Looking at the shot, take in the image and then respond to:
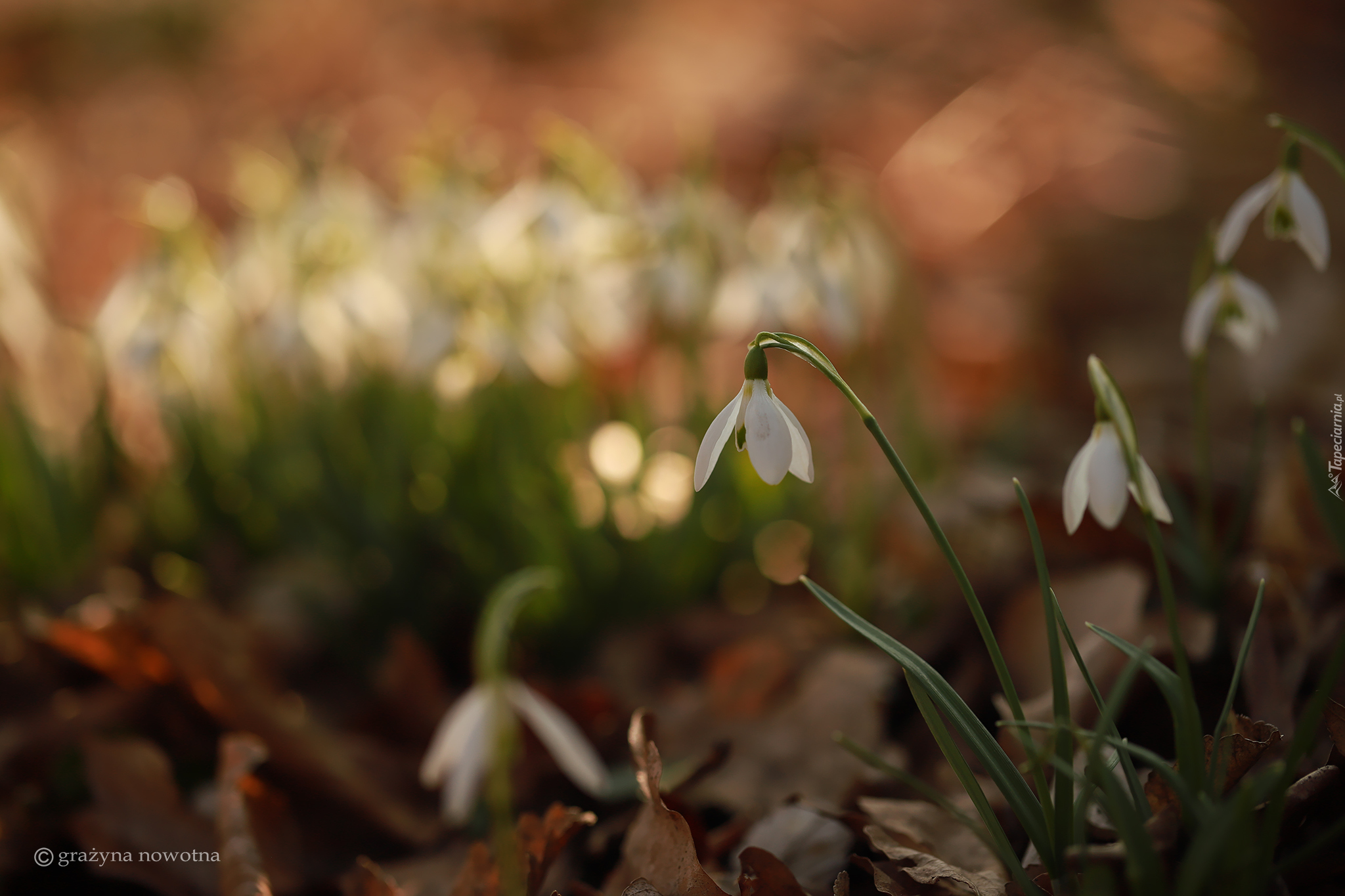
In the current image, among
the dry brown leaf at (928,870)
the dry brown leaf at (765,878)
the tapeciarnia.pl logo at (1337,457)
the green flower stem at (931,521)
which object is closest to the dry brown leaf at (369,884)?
the dry brown leaf at (765,878)

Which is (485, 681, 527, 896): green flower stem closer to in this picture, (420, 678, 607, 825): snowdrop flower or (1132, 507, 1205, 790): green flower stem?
(420, 678, 607, 825): snowdrop flower

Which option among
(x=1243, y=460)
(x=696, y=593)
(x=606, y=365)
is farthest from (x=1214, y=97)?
(x=696, y=593)

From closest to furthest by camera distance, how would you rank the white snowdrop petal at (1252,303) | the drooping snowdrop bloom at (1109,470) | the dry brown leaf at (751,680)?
the drooping snowdrop bloom at (1109,470) < the white snowdrop petal at (1252,303) < the dry brown leaf at (751,680)

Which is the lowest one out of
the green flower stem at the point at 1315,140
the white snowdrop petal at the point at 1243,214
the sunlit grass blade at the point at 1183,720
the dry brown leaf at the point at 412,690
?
the dry brown leaf at the point at 412,690

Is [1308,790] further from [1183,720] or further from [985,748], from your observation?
[985,748]

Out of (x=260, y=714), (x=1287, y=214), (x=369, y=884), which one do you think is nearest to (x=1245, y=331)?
(x=1287, y=214)

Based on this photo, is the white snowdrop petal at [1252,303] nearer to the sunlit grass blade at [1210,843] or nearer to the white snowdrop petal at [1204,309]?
the white snowdrop petal at [1204,309]
